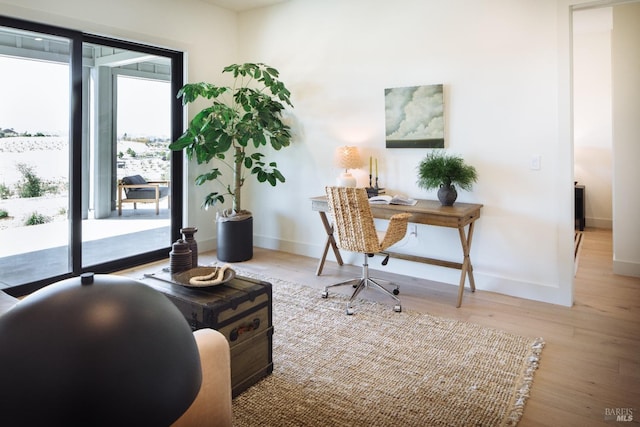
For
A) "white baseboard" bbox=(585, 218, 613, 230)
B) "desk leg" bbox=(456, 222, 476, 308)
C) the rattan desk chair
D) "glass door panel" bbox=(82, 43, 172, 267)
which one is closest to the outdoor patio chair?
"glass door panel" bbox=(82, 43, 172, 267)

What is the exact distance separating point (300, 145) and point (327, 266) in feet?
4.70

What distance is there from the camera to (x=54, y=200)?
3.77 m

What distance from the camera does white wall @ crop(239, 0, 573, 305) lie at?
3354mm

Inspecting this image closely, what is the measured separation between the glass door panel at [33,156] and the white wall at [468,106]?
2324mm

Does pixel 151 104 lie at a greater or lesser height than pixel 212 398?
greater

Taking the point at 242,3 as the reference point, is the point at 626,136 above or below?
below

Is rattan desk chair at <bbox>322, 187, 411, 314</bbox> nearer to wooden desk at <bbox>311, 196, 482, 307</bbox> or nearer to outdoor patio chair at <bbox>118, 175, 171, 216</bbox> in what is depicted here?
wooden desk at <bbox>311, 196, 482, 307</bbox>

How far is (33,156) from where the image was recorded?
3.60 m

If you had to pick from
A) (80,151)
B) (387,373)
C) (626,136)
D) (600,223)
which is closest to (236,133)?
(80,151)

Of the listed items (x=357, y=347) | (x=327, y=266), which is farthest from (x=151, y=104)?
(x=357, y=347)

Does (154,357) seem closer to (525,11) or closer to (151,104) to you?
(525,11)

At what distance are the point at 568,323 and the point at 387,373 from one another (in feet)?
5.10

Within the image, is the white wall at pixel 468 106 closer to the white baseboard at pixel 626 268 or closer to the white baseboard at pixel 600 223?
the white baseboard at pixel 626 268

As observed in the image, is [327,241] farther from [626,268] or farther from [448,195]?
[626,268]
